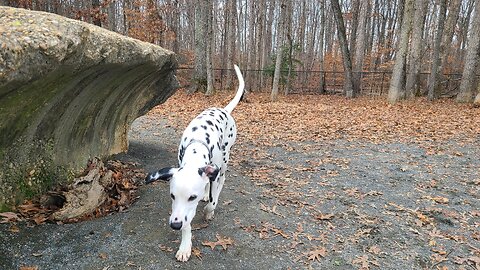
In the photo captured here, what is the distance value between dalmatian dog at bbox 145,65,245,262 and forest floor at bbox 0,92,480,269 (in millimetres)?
333

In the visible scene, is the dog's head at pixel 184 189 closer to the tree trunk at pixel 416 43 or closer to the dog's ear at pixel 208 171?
the dog's ear at pixel 208 171

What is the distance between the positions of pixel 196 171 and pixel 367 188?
353 cm

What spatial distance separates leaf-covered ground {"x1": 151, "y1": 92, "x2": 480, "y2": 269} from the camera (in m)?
3.86

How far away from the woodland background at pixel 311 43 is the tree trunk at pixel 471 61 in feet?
0.12

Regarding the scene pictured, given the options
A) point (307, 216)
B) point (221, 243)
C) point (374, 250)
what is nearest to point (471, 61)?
point (307, 216)

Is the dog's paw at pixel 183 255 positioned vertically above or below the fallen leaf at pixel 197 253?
above

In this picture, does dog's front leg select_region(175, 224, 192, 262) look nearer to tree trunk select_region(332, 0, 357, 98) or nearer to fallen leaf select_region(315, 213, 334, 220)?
fallen leaf select_region(315, 213, 334, 220)

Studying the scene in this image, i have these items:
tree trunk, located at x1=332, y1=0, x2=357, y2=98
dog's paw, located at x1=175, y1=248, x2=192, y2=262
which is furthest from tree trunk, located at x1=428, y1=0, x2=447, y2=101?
dog's paw, located at x1=175, y1=248, x2=192, y2=262

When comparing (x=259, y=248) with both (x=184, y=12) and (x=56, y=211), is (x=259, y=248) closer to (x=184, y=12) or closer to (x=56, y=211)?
(x=56, y=211)

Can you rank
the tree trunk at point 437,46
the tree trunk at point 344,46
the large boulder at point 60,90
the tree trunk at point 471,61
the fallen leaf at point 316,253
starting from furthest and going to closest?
1. the tree trunk at point 344,46
2. the tree trunk at point 437,46
3. the tree trunk at point 471,61
4. the fallen leaf at point 316,253
5. the large boulder at point 60,90

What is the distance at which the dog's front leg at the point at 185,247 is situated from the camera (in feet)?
11.2

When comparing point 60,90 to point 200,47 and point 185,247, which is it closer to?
point 185,247

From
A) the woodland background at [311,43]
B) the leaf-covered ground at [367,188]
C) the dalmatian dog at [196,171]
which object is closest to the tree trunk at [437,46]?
the woodland background at [311,43]

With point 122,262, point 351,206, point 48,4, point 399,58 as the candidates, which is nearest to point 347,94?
point 399,58
